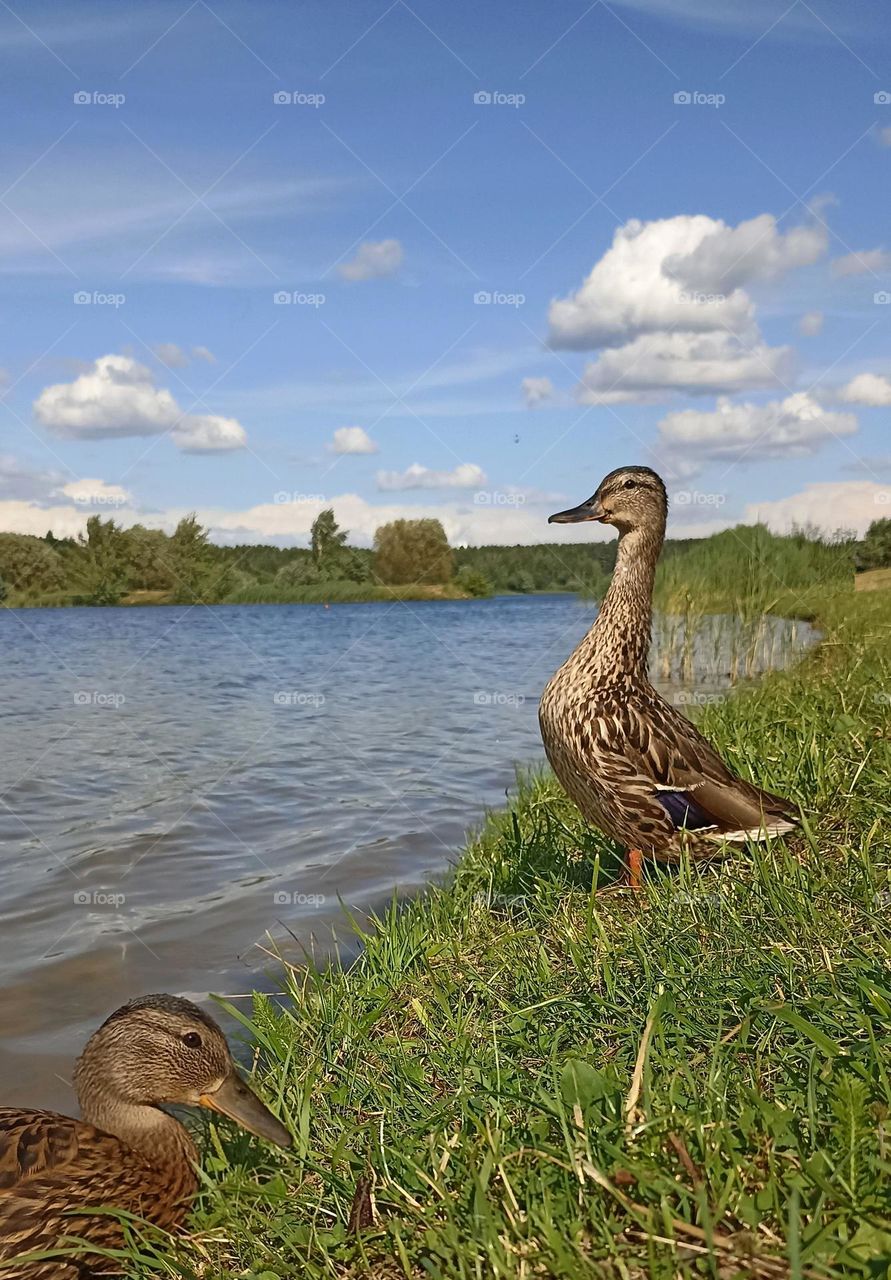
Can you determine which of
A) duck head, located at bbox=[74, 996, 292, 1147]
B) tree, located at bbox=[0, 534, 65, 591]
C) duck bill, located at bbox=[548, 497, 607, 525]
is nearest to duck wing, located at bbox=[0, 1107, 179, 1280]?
duck head, located at bbox=[74, 996, 292, 1147]

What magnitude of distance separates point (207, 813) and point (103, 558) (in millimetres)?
38476

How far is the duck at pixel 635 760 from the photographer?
175 inches

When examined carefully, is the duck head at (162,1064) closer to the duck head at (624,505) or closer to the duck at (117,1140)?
the duck at (117,1140)

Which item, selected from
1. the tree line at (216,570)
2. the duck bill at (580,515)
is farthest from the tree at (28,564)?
the duck bill at (580,515)

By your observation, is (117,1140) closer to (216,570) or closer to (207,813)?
(207,813)

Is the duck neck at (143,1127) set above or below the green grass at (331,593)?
below

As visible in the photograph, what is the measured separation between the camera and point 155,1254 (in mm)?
2848

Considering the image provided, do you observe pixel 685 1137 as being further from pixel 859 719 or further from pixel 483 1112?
pixel 859 719

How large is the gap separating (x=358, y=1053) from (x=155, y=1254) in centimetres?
86

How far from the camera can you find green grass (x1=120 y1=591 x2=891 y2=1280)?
204 cm

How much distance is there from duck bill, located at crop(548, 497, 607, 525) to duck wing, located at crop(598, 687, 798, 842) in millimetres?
919

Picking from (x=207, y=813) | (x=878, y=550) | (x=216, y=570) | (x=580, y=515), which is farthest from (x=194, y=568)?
(x=580, y=515)

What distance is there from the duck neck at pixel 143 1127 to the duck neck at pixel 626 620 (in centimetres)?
A: 250

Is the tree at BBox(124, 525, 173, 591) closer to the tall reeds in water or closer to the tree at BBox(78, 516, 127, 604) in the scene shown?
the tree at BBox(78, 516, 127, 604)
